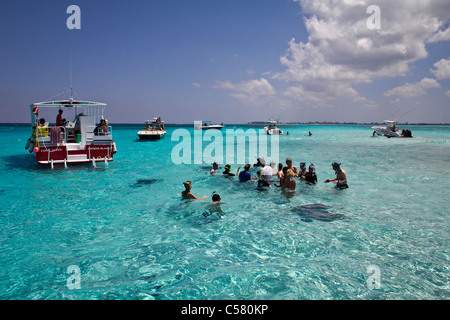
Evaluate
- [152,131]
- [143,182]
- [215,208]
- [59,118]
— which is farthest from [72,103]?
[152,131]

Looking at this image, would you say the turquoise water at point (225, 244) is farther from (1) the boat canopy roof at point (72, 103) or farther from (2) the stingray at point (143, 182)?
(1) the boat canopy roof at point (72, 103)

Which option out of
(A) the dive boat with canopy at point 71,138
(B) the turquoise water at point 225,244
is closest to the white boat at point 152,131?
(A) the dive boat with canopy at point 71,138

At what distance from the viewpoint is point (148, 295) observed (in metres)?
4.38

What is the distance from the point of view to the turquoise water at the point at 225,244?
4.57 m

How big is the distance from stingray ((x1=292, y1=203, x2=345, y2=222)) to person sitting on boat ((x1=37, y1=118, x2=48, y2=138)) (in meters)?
15.3

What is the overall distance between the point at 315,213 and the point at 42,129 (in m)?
16.0

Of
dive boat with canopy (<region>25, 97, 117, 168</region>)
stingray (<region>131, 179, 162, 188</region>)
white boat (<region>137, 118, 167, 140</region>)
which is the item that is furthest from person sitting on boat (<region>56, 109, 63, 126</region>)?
white boat (<region>137, 118, 167, 140</region>)

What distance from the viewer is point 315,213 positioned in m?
8.14

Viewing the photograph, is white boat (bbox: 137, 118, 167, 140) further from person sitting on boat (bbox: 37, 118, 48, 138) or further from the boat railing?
person sitting on boat (bbox: 37, 118, 48, 138)

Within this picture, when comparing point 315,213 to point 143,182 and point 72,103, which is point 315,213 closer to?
point 143,182

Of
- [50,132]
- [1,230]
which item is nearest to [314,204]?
→ [1,230]

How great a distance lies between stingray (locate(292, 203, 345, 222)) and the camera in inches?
305
